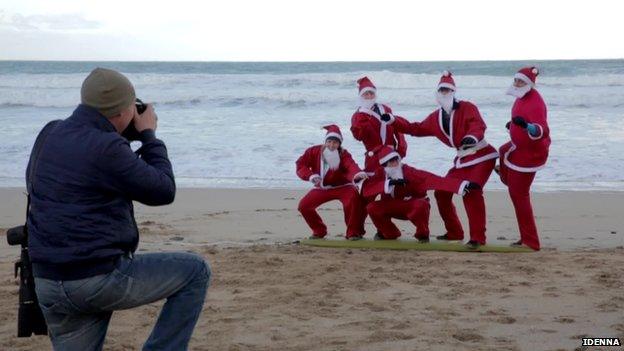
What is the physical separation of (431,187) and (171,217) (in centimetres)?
332

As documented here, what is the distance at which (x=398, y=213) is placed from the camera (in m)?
8.88

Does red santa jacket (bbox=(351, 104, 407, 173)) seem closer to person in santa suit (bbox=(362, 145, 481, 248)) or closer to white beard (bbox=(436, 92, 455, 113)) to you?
person in santa suit (bbox=(362, 145, 481, 248))

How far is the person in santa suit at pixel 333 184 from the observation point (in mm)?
9047

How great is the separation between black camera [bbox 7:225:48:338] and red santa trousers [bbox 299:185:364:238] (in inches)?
196

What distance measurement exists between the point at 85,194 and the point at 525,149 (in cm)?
539

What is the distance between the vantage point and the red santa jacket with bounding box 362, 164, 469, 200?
865 centimetres

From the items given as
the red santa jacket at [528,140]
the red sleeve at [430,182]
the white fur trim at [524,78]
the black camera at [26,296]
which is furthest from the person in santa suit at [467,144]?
the black camera at [26,296]

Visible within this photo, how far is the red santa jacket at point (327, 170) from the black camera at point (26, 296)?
500 centimetres

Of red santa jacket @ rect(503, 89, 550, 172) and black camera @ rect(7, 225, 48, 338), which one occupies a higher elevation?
red santa jacket @ rect(503, 89, 550, 172)

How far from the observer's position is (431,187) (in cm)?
868

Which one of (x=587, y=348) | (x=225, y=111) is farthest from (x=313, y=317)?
(x=225, y=111)

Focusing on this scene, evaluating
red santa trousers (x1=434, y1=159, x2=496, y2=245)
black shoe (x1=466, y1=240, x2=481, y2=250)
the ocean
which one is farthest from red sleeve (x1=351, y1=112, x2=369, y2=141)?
the ocean

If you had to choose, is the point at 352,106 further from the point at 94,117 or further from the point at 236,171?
the point at 94,117

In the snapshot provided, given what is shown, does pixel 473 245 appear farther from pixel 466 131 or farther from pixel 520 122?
pixel 520 122
